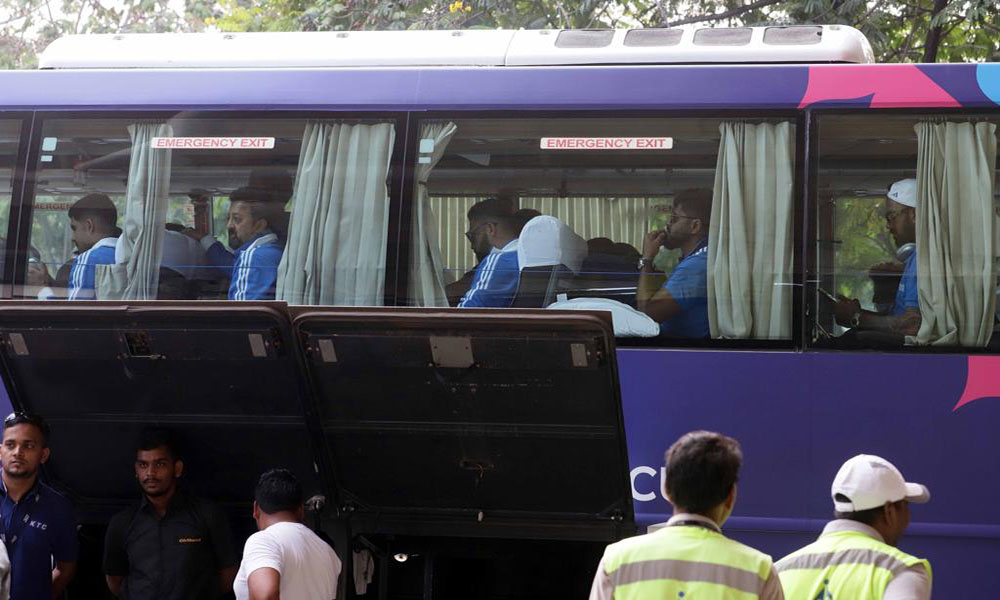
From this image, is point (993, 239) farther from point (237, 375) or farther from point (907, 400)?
point (237, 375)

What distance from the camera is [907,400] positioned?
6914 mm

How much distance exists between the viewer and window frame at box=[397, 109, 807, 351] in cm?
705

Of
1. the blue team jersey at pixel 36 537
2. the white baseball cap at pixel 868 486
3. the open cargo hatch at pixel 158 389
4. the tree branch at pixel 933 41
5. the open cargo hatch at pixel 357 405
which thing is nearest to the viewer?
the white baseball cap at pixel 868 486

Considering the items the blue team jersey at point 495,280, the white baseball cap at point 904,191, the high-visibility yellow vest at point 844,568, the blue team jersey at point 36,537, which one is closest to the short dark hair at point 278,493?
the blue team jersey at point 36,537

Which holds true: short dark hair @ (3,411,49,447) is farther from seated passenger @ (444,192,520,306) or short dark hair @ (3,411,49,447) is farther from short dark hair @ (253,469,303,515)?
seated passenger @ (444,192,520,306)

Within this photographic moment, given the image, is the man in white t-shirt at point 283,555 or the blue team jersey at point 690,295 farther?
the blue team jersey at point 690,295

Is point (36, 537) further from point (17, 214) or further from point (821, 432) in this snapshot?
point (821, 432)

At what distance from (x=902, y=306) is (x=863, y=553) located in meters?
3.10

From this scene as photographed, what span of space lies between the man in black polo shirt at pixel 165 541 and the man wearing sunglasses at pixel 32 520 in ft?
0.77

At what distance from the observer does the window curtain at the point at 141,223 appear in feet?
25.4

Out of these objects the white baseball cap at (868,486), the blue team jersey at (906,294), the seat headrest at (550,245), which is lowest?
the white baseball cap at (868,486)

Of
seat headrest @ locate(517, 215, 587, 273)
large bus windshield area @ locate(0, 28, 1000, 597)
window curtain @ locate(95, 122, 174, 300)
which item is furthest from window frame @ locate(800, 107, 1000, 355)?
window curtain @ locate(95, 122, 174, 300)

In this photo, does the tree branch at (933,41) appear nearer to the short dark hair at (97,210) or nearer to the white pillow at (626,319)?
the white pillow at (626,319)

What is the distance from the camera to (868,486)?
14.3 feet
